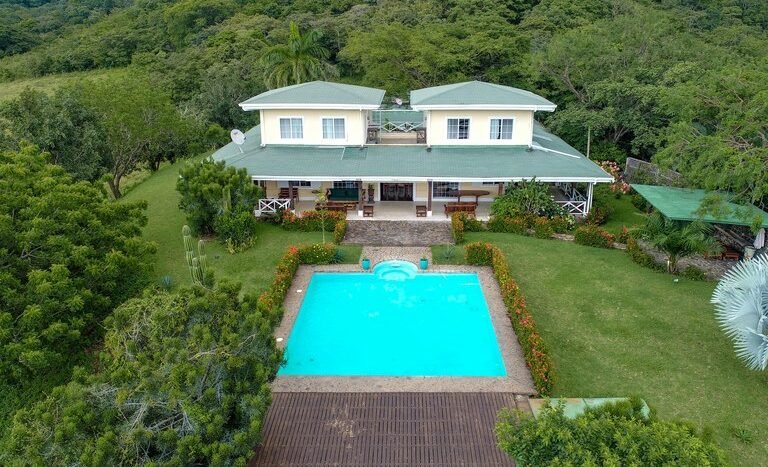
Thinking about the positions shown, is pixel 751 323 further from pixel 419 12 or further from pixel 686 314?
pixel 419 12

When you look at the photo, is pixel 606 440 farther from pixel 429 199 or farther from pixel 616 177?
pixel 616 177

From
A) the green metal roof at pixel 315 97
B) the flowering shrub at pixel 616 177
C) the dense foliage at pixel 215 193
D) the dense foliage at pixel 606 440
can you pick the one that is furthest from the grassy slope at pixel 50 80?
the dense foliage at pixel 606 440

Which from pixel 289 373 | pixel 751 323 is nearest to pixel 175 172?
pixel 289 373

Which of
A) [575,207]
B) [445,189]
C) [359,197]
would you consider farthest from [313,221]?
[575,207]

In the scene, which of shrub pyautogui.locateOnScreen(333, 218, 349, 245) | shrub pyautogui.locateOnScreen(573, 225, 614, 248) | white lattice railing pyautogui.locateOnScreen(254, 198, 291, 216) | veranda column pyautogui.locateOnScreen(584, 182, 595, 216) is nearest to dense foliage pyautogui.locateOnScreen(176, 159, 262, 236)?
white lattice railing pyautogui.locateOnScreen(254, 198, 291, 216)

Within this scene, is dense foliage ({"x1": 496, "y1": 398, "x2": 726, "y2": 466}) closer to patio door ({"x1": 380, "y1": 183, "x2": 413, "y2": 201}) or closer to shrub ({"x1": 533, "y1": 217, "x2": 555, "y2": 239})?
shrub ({"x1": 533, "y1": 217, "x2": 555, "y2": 239})
